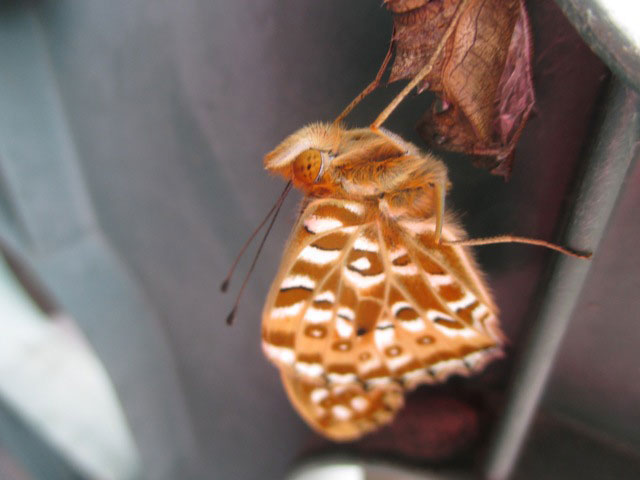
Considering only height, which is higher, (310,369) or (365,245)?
(365,245)

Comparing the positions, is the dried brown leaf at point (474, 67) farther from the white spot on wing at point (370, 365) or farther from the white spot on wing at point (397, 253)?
the white spot on wing at point (370, 365)

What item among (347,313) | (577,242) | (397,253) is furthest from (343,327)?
(577,242)

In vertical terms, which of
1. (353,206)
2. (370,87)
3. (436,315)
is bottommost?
(436,315)

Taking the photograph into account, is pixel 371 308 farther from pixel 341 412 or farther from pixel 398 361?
pixel 341 412

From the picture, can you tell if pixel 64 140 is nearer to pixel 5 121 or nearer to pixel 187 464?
pixel 5 121

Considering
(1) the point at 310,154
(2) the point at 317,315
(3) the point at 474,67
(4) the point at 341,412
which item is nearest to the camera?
(3) the point at 474,67

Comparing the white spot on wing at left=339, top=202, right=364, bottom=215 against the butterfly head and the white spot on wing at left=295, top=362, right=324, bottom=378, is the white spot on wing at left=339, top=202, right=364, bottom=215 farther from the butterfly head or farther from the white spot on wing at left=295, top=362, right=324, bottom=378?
the white spot on wing at left=295, top=362, right=324, bottom=378
